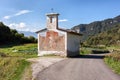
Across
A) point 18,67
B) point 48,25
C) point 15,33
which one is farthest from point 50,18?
point 15,33

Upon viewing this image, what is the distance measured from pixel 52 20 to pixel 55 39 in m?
2.75

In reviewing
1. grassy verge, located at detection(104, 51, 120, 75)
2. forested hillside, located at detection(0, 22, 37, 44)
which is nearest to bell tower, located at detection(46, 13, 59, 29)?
grassy verge, located at detection(104, 51, 120, 75)

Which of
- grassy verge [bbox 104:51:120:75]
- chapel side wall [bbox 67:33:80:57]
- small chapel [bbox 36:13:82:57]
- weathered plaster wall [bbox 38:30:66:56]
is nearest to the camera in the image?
grassy verge [bbox 104:51:120:75]

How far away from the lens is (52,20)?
38.1 meters

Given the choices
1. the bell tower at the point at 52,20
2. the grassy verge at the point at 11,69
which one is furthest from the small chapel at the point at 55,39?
the grassy verge at the point at 11,69

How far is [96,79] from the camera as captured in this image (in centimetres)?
1627

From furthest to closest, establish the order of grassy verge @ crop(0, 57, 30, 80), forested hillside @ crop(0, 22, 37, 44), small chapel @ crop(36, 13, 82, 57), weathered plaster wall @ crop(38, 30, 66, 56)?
1. forested hillside @ crop(0, 22, 37, 44)
2. weathered plaster wall @ crop(38, 30, 66, 56)
3. small chapel @ crop(36, 13, 82, 57)
4. grassy verge @ crop(0, 57, 30, 80)

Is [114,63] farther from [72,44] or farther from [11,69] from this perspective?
[72,44]

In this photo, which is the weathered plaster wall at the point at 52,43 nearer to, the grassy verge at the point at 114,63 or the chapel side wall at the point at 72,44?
the chapel side wall at the point at 72,44

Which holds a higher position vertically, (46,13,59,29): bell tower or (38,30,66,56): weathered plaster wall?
(46,13,59,29): bell tower

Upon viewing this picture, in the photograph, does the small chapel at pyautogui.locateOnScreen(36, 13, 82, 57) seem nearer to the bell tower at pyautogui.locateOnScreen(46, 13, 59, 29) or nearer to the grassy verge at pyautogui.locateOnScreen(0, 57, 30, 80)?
the bell tower at pyautogui.locateOnScreen(46, 13, 59, 29)

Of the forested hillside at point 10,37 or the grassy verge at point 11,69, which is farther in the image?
the forested hillside at point 10,37

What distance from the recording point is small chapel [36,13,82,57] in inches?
1448

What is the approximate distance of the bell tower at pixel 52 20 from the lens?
37.7m
